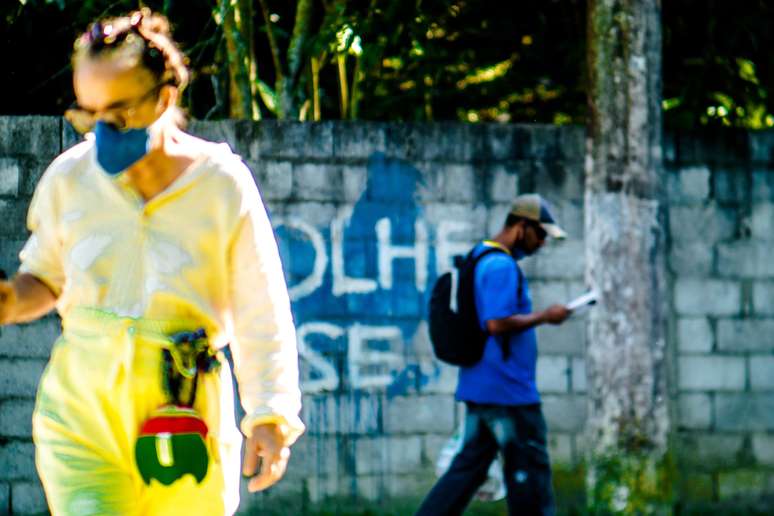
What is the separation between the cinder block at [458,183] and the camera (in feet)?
24.3

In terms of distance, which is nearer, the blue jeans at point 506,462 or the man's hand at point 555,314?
the man's hand at point 555,314

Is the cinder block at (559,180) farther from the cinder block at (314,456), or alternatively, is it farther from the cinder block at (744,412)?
the cinder block at (314,456)

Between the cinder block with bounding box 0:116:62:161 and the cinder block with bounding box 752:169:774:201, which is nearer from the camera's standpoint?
the cinder block with bounding box 0:116:62:161

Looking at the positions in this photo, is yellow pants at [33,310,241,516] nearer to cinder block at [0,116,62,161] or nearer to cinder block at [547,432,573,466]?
cinder block at [0,116,62,161]

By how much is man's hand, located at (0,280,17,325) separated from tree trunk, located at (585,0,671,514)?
160 inches

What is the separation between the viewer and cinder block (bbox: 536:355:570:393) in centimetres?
751

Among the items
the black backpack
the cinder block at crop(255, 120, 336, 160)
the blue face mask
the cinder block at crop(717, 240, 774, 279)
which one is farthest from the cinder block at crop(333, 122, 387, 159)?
the blue face mask

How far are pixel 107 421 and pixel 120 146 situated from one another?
22.0 inches

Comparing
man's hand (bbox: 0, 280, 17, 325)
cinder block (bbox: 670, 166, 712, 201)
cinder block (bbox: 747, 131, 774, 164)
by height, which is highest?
cinder block (bbox: 747, 131, 774, 164)

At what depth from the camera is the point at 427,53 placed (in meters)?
9.05

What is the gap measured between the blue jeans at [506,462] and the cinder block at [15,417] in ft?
6.34

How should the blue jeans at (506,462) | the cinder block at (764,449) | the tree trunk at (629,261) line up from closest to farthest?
the blue jeans at (506,462), the tree trunk at (629,261), the cinder block at (764,449)

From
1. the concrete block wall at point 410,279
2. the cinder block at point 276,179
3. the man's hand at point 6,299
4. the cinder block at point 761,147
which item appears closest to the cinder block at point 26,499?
the concrete block wall at point 410,279

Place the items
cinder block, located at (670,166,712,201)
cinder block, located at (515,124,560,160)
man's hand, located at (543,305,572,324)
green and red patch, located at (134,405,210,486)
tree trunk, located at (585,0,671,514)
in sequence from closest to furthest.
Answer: green and red patch, located at (134,405,210,486), man's hand, located at (543,305,572,324), tree trunk, located at (585,0,671,514), cinder block, located at (515,124,560,160), cinder block, located at (670,166,712,201)
